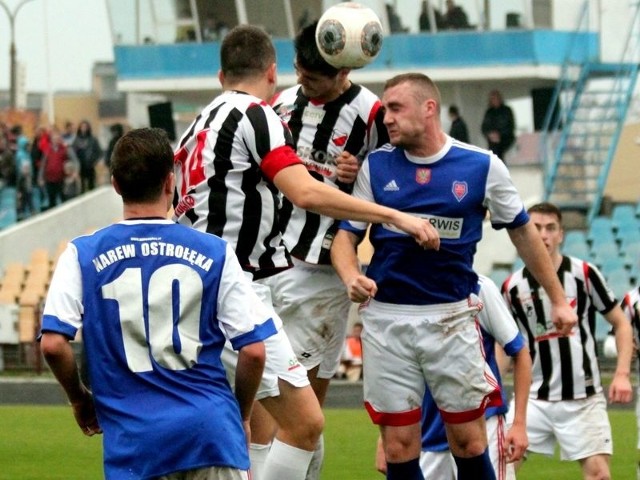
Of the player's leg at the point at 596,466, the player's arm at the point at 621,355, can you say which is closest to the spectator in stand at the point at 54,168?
the player's leg at the point at 596,466

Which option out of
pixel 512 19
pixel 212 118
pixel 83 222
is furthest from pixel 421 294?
pixel 512 19

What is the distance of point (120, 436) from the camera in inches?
203

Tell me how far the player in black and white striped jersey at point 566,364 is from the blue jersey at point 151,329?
4.57 metres

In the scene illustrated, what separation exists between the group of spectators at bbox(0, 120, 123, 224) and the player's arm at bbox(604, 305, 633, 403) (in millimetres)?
20950

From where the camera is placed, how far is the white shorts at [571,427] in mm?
9703

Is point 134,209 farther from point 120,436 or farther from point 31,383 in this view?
point 31,383

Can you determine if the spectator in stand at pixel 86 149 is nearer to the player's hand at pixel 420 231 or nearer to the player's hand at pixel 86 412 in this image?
the player's hand at pixel 420 231

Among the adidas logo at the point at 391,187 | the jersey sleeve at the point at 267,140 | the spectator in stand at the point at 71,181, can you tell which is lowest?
the spectator in stand at the point at 71,181

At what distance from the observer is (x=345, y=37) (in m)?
7.50

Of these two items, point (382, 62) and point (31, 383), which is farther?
point (382, 62)

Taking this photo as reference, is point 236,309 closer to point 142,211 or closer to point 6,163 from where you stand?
point 142,211

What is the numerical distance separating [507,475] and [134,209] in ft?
11.9

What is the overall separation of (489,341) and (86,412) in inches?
127

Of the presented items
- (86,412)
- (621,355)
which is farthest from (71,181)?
(86,412)
